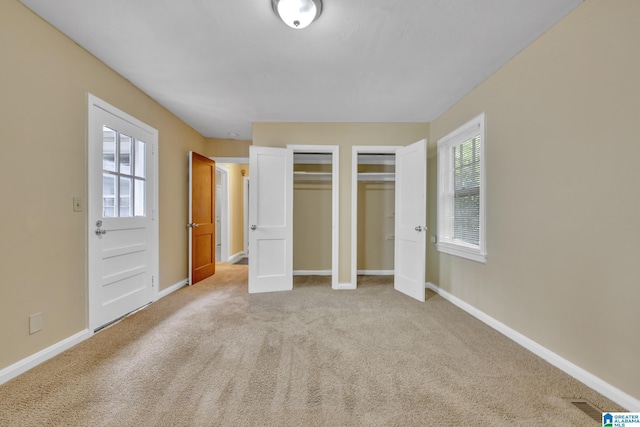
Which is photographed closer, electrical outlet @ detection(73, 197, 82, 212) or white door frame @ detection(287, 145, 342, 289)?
electrical outlet @ detection(73, 197, 82, 212)

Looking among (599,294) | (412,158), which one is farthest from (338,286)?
(599,294)

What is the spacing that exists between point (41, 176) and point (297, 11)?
218cm

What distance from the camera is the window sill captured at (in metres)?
2.67

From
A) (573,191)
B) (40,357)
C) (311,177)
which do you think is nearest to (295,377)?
(40,357)

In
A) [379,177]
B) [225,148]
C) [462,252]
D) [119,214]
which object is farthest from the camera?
[225,148]

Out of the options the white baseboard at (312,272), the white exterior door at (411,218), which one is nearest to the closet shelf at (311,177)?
the white exterior door at (411,218)

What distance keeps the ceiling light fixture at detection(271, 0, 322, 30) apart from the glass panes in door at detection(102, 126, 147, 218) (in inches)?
80.2

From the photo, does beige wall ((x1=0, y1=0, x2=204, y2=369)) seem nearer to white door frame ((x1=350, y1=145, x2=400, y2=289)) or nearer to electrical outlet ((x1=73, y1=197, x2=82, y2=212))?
electrical outlet ((x1=73, y1=197, x2=82, y2=212))

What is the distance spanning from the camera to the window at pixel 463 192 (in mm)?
2712

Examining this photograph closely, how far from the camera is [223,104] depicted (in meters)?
3.26

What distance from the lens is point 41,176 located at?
189 centimetres

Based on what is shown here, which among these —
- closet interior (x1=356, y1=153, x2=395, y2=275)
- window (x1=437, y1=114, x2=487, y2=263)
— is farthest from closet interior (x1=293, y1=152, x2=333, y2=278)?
window (x1=437, y1=114, x2=487, y2=263)

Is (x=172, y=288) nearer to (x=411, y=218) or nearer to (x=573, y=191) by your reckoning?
(x=411, y=218)

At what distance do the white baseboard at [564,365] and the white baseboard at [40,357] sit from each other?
3721 mm
